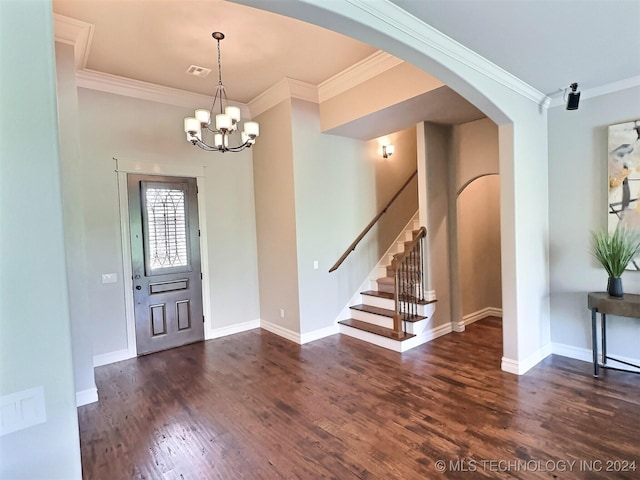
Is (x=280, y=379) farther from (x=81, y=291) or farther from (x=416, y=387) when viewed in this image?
(x=81, y=291)

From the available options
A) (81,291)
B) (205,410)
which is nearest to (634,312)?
(205,410)

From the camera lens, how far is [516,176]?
3.51 m

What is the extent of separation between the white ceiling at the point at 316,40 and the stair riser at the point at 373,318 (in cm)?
279

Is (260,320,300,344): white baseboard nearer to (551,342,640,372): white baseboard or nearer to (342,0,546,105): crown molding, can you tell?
(551,342,640,372): white baseboard

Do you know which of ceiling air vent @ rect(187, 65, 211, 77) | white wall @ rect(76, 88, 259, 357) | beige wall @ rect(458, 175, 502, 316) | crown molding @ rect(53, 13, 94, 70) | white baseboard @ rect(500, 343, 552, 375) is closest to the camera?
crown molding @ rect(53, 13, 94, 70)

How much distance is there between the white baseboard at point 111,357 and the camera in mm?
4177

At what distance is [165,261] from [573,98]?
501 cm

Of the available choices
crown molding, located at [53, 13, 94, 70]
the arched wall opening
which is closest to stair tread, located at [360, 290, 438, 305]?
the arched wall opening

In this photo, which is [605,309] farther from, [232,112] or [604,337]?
[232,112]

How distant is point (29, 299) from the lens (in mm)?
907

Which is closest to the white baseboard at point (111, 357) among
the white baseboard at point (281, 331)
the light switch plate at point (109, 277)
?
the light switch plate at point (109, 277)

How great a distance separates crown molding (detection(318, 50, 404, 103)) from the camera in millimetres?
3799

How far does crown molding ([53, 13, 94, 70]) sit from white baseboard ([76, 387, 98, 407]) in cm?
327

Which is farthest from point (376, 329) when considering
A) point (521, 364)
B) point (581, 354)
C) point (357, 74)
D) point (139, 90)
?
point (139, 90)
